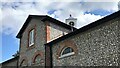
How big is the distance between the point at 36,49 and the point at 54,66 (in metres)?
3.61

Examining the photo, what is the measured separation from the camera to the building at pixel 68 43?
43.9ft

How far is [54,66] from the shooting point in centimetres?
1797

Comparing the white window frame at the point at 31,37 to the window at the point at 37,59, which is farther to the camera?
the white window frame at the point at 31,37

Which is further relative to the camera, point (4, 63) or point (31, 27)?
point (4, 63)

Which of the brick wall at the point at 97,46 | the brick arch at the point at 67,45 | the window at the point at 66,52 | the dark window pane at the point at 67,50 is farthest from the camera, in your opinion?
the dark window pane at the point at 67,50

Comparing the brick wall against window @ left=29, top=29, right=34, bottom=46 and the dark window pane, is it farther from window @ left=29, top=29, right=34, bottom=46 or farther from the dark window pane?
window @ left=29, top=29, right=34, bottom=46

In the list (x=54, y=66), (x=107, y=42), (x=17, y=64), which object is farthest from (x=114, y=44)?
(x=17, y=64)

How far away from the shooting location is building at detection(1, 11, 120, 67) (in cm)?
1338

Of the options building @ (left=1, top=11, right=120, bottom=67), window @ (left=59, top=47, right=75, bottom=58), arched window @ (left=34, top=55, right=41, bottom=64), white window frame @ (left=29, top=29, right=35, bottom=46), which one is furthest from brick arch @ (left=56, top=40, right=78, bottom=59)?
white window frame @ (left=29, top=29, right=35, bottom=46)

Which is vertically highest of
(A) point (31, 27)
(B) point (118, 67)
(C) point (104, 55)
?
(A) point (31, 27)

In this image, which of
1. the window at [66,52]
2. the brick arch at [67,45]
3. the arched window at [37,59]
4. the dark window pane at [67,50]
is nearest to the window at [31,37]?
the arched window at [37,59]

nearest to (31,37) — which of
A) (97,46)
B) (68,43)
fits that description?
(68,43)

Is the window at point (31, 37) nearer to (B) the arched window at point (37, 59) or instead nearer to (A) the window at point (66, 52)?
(B) the arched window at point (37, 59)

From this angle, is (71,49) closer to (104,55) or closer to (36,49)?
(104,55)
